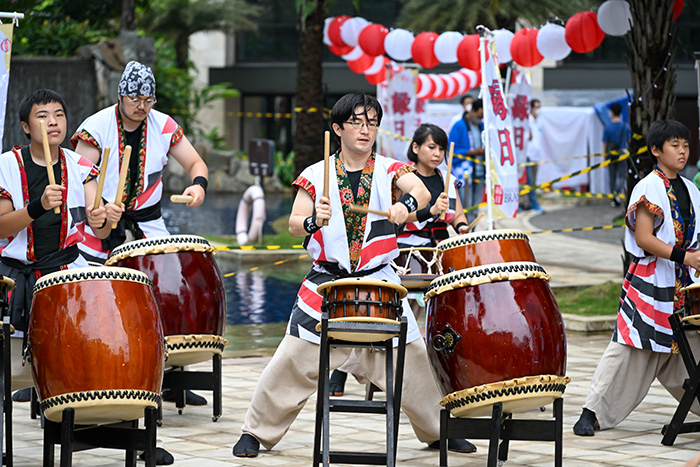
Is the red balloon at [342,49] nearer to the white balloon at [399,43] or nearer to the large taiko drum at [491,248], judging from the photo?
the white balloon at [399,43]

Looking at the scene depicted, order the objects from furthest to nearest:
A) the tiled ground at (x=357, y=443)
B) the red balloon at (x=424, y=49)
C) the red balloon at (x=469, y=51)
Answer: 1. the red balloon at (x=424, y=49)
2. the red balloon at (x=469, y=51)
3. the tiled ground at (x=357, y=443)

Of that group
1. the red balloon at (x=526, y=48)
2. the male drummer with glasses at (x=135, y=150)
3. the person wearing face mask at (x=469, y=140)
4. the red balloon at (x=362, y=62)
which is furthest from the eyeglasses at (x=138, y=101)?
the red balloon at (x=362, y=62)

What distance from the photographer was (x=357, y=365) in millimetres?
6598

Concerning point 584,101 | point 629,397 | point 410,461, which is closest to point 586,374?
point 629,397

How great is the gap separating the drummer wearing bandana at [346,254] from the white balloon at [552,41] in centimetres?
754

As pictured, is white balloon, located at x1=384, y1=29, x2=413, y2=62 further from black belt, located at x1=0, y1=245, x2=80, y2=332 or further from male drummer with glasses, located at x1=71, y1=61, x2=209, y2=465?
black belt, located at x1=0, y1=245, x2=80, y2=332

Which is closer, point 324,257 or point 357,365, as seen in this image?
point 324,257

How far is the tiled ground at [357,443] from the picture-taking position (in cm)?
528

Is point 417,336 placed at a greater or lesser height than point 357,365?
greater

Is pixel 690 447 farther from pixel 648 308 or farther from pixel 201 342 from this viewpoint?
pixel 201 342

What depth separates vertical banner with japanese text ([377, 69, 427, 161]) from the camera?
17438mm

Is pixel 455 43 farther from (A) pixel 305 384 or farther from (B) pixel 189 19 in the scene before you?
(B) pixel 189 19

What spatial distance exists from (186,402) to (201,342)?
0.97m

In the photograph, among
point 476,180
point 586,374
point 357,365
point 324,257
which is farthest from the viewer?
point 476,180
